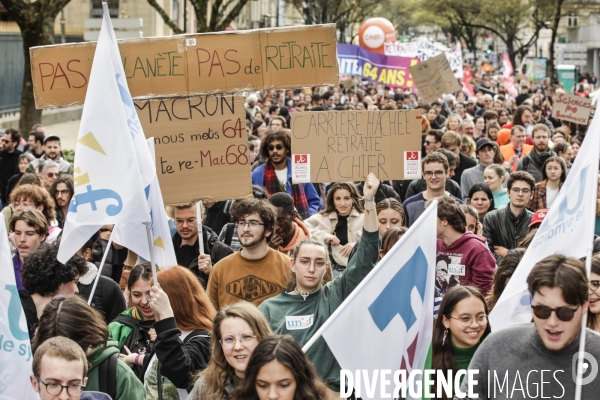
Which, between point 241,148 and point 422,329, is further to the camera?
point 241,148

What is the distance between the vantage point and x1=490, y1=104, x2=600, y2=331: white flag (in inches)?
170

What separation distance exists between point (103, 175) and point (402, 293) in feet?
5.69

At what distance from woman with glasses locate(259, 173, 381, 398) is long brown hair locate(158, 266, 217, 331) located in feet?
1.19

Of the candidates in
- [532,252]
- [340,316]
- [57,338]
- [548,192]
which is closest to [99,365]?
[57,338]

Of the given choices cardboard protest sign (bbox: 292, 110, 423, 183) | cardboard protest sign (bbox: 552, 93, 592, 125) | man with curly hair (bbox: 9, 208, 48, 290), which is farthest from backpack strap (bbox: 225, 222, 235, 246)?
cardboard protest sign (bbox: 552, 93, 592, 125)

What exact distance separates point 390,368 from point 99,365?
1.29 meters

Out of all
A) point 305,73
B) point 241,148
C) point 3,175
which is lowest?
point 3,175

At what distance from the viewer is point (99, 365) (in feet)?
14.5

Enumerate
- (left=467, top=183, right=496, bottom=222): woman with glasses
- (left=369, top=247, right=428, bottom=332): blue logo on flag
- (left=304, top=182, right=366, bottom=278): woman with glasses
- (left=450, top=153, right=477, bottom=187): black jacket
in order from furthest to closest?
1. (left=450, top=153, right=477, bottom=187): black jacket
2. (left=467, top=183, right=496, bottom=222): woman with glasses
3. (left=304, top=182, right=366, bottom=278): woman with glasses
4. (left=369, top=247, right=428, bottom=332): blue logo on flag

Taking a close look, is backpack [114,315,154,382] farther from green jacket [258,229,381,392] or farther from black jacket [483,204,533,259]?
black jacket [483,204,533,259]

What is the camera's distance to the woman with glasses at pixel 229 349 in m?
4.14

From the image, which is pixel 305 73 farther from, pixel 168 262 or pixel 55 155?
pixel 55 155

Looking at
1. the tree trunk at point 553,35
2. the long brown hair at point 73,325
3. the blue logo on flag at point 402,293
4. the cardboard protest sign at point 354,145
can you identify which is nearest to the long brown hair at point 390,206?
the cardboard protest sign at point 354,145

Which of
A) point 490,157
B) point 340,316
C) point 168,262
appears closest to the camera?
point 340,316
